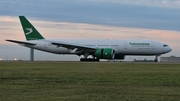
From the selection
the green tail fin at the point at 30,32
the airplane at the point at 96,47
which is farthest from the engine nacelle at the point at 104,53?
the green tail fin at the point at 30,32

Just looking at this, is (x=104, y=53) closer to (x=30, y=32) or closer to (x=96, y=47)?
(x=96, y=47)

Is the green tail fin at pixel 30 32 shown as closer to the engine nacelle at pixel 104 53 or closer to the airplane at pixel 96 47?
the airplane at pixel 96 47

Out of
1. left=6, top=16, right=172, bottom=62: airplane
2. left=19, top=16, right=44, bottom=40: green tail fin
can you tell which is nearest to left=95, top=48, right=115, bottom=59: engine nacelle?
left=6, top=16, right=172, bottom=62: airplane

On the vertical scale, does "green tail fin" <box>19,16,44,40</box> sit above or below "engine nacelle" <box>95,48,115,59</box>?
above

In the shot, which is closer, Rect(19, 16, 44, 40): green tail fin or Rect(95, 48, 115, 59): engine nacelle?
Rect(95, 48, 115, 59): engine nacelle

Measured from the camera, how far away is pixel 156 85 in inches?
562

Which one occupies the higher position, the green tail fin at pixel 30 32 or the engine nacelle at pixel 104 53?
the green tail fin at pixel 30 32

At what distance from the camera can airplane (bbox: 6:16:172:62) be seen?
159 ft

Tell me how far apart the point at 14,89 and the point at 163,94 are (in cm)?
509

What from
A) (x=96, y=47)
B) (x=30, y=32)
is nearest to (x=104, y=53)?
(x=96, y=47)

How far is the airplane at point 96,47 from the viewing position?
4850 centimetres

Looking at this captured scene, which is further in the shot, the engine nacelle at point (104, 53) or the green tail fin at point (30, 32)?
the green tail fin at point (30, 32)

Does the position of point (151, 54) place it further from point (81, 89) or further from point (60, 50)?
point (81, 89)

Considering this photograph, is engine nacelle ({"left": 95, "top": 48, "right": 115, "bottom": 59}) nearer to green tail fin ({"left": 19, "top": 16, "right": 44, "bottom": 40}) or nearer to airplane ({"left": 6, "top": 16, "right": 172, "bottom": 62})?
airplane ({"left": 6, "top": 16, "right": 172, "bottom": 62})
